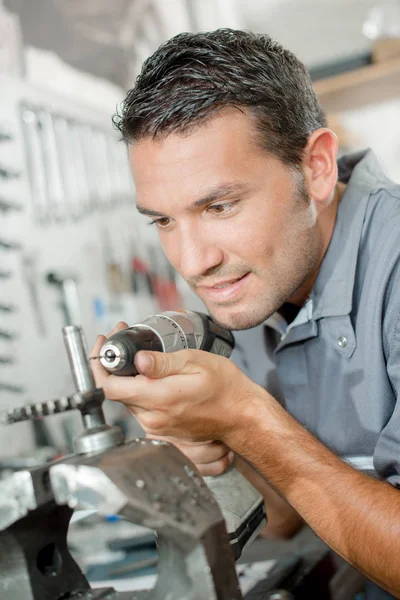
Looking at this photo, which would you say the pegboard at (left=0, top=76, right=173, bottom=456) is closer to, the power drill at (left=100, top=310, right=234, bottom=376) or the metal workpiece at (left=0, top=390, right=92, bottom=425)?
the power drill at (left=100, top=310, right=234, bottom=376)

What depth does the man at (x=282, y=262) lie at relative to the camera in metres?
0.95

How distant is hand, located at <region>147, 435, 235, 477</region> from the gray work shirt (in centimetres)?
25

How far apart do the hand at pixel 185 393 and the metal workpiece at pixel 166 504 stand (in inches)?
5.7

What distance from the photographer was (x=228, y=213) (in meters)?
1.15

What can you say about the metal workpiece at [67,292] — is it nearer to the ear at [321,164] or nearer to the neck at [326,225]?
the neck at [326,225]

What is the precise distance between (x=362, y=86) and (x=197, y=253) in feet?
7.61

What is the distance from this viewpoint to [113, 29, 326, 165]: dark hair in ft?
3.68

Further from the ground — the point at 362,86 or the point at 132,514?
the point at 362,86

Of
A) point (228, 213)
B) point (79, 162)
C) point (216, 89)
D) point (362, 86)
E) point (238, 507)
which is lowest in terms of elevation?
point (238, 507)

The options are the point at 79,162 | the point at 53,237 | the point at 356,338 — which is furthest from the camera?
the point at 79,162

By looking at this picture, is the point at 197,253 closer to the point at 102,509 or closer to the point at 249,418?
the point at 249,418

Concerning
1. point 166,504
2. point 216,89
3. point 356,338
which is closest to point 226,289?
point 356,338

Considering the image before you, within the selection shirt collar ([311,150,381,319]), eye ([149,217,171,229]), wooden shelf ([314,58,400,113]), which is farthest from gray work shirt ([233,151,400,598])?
wooden shelf ([314,58,400,113])

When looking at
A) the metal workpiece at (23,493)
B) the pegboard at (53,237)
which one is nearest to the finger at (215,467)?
the metal workpiece at (23,493)
